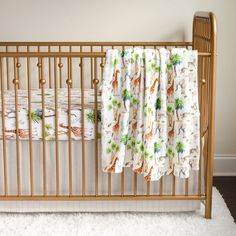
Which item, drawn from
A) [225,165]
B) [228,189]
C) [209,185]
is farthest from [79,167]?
[225,165]

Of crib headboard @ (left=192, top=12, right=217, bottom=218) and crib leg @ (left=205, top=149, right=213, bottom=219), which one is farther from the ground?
crib headboard @ (left=192, top=12, right=217, bottom=218)

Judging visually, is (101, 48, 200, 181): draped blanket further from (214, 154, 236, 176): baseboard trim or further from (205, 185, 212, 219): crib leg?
(214, 154, 236, 176): baseboard trim

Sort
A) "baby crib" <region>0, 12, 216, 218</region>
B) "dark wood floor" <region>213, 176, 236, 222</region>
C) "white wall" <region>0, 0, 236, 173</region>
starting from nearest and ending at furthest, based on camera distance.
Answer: "baby crib" <region>0, 12, 216, 218</region> → "dark wood floor" <region>213, 176, 236, 222</region> → "white wall" <region>0, 0, 236, 173</region>

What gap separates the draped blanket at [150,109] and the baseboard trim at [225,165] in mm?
1046

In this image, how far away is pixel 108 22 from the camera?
351cm

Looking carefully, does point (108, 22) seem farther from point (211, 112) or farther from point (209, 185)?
point (209, 185)

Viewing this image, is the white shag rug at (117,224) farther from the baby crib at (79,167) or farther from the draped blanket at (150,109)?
the draped blanket at (150,109)

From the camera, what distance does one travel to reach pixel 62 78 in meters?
3.56

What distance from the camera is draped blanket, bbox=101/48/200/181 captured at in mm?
2514

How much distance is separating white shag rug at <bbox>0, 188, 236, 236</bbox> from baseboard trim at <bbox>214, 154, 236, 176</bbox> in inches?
30.8

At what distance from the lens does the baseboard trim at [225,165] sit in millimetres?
3613

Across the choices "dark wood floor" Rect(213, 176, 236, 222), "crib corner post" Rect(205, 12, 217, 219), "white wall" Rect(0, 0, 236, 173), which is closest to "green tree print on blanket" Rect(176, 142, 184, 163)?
"crib corner post" Rect(205, 12, 217, 219)

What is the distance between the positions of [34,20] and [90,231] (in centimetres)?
152

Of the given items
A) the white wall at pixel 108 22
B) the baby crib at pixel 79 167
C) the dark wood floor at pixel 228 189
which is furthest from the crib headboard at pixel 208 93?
the white wall at pixel 108 22
